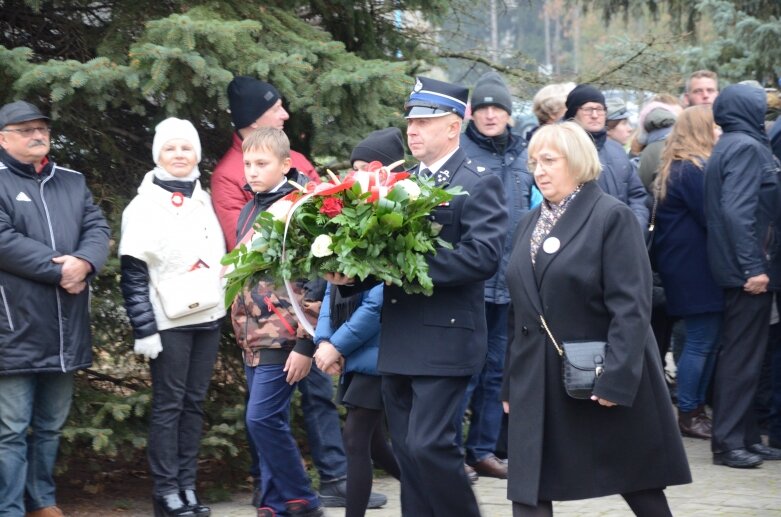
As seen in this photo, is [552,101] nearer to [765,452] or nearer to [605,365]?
[765,452]

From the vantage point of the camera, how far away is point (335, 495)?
6.76 metres

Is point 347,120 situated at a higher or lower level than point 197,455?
higher

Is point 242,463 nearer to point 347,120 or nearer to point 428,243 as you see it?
point 347,120

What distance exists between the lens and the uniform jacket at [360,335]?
18.6ft

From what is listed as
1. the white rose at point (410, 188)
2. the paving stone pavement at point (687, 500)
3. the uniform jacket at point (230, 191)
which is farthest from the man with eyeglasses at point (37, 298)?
the white rose at point (410, 188)

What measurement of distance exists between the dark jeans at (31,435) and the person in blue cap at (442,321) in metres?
1.95

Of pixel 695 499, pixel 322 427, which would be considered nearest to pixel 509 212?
pixel 322 427

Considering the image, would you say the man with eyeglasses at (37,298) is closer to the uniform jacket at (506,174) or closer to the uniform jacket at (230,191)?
the uniform jacket at (230,191)

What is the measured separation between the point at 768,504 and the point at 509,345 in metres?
2.25

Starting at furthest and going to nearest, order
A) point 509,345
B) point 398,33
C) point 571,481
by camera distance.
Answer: point 398,33
point 509,345
point 571,481

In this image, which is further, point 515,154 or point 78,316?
point 515,154

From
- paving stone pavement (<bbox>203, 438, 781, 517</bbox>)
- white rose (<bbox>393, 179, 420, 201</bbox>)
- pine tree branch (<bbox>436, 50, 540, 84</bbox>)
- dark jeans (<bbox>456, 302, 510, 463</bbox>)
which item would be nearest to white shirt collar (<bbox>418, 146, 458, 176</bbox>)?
white rose (<bbox>393, 179, 420, 201</bbox>)

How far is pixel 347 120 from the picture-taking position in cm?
727

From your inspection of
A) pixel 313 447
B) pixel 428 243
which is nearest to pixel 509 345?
pixel 428 243
